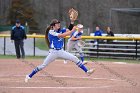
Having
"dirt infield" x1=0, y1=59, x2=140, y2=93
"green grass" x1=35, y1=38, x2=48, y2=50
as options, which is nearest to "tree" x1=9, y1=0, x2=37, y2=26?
"green grass" x1=35, y1=38, x2=48, y2=50

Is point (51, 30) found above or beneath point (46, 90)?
above

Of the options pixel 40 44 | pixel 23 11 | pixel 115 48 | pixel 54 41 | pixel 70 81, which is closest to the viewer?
pixel 54 41

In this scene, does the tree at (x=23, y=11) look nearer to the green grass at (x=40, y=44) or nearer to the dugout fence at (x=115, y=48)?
the green grass at (x=40, y=44)

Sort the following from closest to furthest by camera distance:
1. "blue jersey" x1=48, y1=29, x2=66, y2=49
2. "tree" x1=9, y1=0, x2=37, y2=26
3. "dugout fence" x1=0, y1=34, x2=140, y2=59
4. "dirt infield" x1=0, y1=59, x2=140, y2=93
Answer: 1. "dirt infield" x1=0, y1=59, x2=140, y2=93
2. "blue jersey" x1=48, y1=29, x2=66, y2=49
3. "dugout fence" x1=0, y1=34, x2=140, y2=59
4. "tree" x1=9, y1=0, x2=37, y2=26

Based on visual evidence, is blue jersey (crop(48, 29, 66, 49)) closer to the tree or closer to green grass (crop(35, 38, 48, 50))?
green grass (crop(35, 38, 48, 50))

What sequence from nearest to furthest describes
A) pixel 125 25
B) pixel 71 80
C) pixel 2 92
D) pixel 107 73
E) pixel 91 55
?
pixel 2 92
pixel 71 80
pixel 107 73
pixel 91 55
pixel 125 25

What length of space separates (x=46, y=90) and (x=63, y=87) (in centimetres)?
80

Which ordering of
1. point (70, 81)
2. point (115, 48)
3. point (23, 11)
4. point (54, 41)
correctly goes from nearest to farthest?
point (54, 41), point (70, 81), point (115, 48), point (23, 11)

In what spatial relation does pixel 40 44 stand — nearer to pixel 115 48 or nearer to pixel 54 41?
pixel 115 48

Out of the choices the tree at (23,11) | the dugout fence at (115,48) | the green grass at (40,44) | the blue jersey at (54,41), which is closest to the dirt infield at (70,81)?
the blue jersey at (54,41)

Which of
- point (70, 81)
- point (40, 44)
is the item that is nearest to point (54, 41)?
point (70, 81)

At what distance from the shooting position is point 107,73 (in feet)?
56.4

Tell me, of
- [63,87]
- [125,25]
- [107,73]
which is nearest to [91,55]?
[107,73]

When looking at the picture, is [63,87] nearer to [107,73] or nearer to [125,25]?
[107,73]
